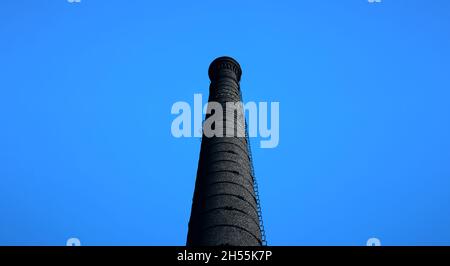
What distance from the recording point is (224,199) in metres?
10.8

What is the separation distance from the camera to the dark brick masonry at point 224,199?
9.75m

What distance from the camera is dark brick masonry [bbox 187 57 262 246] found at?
975cm

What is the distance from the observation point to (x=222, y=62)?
18578mm
